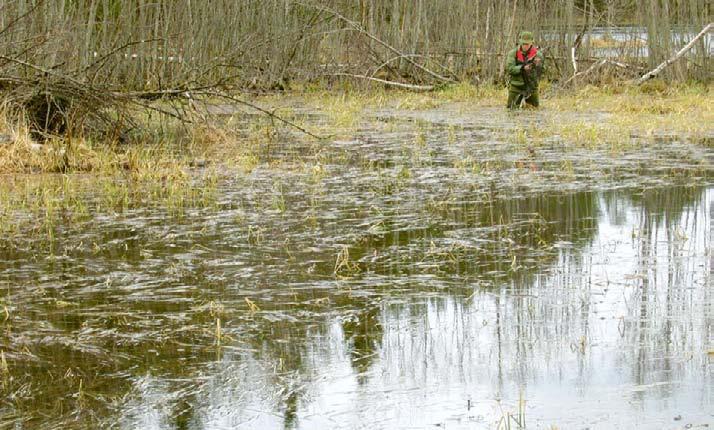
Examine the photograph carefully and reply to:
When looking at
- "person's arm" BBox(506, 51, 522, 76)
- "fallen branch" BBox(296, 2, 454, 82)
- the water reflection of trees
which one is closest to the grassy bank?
"fallen branch" BBox(296, 2, 454, 82)

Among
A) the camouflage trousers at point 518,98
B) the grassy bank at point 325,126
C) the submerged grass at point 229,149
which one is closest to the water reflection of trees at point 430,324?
the submerged grass at point 229,149

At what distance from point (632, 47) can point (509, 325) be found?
1766cm

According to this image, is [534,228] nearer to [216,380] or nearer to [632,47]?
[216,380]

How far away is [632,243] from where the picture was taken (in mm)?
7613

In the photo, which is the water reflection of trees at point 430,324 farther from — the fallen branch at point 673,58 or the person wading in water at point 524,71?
the fallen branch at point 673,58

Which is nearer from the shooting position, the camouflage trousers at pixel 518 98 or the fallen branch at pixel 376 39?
the camouflage trousers at pixel 518 98

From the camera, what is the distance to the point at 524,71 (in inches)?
705

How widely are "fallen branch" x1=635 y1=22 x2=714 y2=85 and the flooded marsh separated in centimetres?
906

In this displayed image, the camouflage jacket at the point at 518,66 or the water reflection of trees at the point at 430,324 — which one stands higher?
the camouflage jacket at the point at 518,66

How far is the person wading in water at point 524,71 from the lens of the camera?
17953 mm

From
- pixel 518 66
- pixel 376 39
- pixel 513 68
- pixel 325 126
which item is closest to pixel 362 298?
pixel 325 126

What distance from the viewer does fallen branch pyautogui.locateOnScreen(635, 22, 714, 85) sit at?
20.0 m

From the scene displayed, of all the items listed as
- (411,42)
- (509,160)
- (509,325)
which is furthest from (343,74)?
(509,325)

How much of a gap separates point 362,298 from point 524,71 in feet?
40.1
